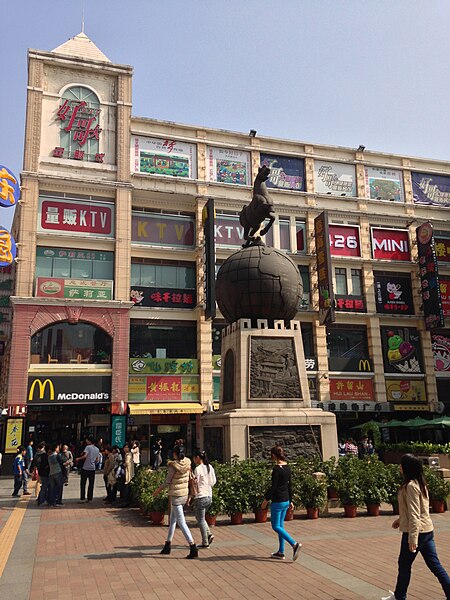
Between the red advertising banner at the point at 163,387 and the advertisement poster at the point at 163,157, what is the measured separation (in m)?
12.6

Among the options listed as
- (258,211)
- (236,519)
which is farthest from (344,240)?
(236,519)

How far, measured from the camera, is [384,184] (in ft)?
120

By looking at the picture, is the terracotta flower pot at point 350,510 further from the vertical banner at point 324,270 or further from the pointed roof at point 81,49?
the pointed roof at point 81,49

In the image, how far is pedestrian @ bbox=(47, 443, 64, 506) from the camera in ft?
47.2

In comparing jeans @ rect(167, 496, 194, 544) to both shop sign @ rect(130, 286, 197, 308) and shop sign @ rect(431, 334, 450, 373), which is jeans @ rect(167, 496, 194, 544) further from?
shop sign @ rect(431, 334, 450, 373)

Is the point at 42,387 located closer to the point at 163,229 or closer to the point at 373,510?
the point at 163,229

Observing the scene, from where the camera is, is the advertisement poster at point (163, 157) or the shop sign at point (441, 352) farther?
the shop sign at point (441, 352)

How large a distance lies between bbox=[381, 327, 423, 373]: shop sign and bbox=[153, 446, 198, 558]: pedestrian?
88.3ft

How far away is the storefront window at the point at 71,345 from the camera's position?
27594 mm

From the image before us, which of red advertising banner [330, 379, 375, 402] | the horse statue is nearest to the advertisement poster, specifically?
red advertising banner [330, 379, 375, 402]

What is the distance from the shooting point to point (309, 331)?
32.7 meters

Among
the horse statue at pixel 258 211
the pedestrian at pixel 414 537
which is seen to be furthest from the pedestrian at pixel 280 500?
the horse statue at pixel 258 211

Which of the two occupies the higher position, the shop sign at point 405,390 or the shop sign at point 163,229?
the shop sign at point 163,229

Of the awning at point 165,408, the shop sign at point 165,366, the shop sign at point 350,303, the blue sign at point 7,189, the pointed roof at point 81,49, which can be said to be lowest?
the awning at point 165,408
